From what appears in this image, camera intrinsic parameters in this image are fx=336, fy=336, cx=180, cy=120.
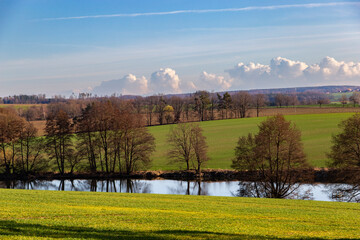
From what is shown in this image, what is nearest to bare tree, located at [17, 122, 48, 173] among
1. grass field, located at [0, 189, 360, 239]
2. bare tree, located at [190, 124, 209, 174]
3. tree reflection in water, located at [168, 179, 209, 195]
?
tree reflection in water, located at [168, 179, 209, 195]

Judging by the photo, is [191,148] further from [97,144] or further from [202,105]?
[202,105]

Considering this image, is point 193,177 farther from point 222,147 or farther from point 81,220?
point 81,220

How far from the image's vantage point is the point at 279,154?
Result: 4119 centimetres

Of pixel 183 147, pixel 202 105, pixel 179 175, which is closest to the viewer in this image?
pixel 179 175

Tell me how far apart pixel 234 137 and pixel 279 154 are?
46231mm

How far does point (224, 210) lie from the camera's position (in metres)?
22.8

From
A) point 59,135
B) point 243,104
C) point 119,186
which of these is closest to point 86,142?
point 59,135

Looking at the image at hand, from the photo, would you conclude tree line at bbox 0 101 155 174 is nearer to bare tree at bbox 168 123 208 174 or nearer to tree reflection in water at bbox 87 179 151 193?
tree reflection in water at bbox 87 179 151 193

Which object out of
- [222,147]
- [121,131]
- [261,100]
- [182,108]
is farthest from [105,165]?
[261,100]

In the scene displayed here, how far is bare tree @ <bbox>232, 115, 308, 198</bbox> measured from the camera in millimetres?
40375

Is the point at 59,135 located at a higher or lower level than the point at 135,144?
higher

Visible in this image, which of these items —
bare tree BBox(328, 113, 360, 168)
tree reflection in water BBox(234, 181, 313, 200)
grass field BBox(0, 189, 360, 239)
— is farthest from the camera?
bare tree BBox(328, 113, 360, 168)

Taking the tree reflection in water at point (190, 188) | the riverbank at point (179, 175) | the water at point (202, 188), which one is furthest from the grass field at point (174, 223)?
the tree reflection in water at point (190, 188)

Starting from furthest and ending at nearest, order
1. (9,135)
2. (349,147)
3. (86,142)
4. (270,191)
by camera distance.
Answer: (86,142)
(9,135)
(270,191)
(349,147)
